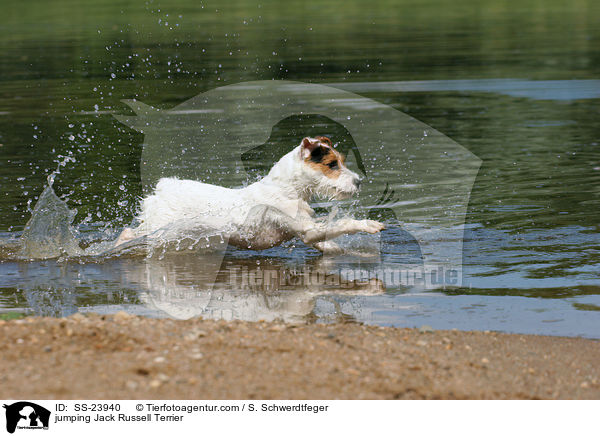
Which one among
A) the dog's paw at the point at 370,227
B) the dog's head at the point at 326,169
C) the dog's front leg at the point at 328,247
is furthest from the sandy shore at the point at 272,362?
the dog's front leg at the point at 328,247

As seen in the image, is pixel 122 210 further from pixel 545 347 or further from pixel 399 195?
pixel 545 347

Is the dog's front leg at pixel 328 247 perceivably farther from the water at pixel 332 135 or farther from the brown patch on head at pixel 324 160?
the brown patch on head at pixel 324 160

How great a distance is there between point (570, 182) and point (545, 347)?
580cm

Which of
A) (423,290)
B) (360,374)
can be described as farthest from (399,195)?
(360,374)

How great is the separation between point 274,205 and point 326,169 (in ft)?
2.16

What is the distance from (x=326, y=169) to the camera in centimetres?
755

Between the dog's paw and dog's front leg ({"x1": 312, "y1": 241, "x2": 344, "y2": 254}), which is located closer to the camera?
the dog's paw

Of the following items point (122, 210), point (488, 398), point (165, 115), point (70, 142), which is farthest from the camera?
point (165, 115)

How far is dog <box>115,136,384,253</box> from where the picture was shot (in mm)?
7574

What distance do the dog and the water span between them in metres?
0.35

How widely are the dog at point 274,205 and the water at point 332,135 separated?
35 cm

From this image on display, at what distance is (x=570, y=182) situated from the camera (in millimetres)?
10875
